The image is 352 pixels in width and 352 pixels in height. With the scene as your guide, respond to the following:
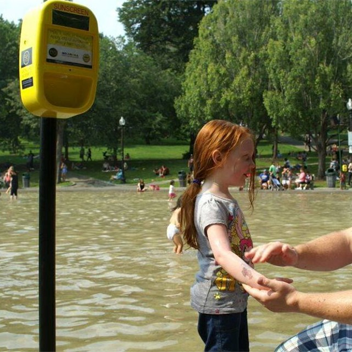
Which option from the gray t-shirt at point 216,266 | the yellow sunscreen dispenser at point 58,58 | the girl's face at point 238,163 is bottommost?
the gray t-shirt at point 216,266

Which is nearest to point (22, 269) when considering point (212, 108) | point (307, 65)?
point (307, 65)

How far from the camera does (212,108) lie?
149ft

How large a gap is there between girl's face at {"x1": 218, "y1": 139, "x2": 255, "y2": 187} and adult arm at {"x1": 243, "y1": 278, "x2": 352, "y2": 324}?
1.15 m

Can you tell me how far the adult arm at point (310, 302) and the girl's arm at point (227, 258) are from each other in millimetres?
286

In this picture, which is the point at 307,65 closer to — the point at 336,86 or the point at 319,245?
the point at 336,86

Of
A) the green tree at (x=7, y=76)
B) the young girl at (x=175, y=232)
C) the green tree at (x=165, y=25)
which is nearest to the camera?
the young girl at (x=175, y=232)

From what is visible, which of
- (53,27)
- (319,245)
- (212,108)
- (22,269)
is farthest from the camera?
(212,108)

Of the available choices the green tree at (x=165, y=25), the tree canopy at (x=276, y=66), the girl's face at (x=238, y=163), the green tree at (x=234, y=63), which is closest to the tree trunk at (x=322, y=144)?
the tree canopy at (x=276, y=66)

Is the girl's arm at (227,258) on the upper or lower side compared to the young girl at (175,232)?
upper

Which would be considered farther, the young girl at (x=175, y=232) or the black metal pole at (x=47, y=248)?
the young girl at (x=175, y=232)

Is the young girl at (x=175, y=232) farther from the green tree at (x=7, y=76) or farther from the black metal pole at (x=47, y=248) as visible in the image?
the green tree at (x=7, y=76)

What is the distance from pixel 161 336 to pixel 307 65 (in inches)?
1422

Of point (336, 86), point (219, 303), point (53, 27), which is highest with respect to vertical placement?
point (336, 86)

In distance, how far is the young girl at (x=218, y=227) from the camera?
3.17 m
